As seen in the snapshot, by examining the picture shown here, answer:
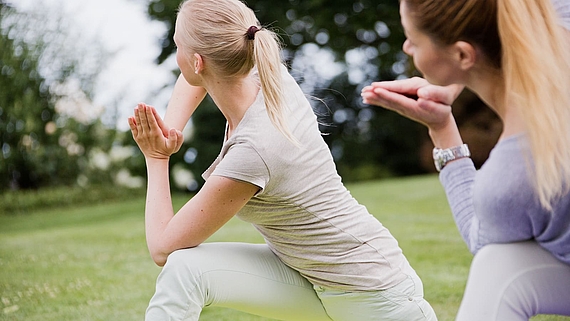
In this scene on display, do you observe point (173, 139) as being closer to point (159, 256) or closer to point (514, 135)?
point (159, 256)

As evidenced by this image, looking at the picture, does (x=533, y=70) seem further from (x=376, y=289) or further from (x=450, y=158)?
(x=376, y=289)

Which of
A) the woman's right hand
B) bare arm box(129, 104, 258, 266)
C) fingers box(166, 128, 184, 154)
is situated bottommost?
bare arm box(129, 104, 258, 266)

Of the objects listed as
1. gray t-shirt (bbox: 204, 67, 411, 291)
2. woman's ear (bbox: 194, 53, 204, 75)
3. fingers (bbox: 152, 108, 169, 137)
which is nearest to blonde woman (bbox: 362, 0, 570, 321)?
gray t-shirt (bbox: 204, 67, 411, 291)

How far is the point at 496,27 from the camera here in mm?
1436

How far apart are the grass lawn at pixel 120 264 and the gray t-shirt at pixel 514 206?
6.38 ft

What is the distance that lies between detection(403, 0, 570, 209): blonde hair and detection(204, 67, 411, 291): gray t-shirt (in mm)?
758

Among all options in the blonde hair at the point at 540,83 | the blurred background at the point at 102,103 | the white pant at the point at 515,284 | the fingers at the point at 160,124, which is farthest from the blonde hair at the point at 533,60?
the blurred background at the point at 102,103

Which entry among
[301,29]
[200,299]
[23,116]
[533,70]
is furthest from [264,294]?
[301,29]

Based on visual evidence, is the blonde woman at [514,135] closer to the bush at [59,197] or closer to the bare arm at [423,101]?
the bare arm at [423,101]

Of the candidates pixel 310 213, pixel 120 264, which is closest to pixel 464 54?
pixel 310 213

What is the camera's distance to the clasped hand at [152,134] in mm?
2160

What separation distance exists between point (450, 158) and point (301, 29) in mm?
14722

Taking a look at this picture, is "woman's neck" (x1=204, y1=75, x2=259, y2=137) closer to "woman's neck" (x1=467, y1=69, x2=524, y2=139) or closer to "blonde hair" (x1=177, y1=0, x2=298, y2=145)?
"blonde hair" (x1=177, y1=0, x2=298, y2=145)

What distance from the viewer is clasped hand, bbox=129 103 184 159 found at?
2160mm
